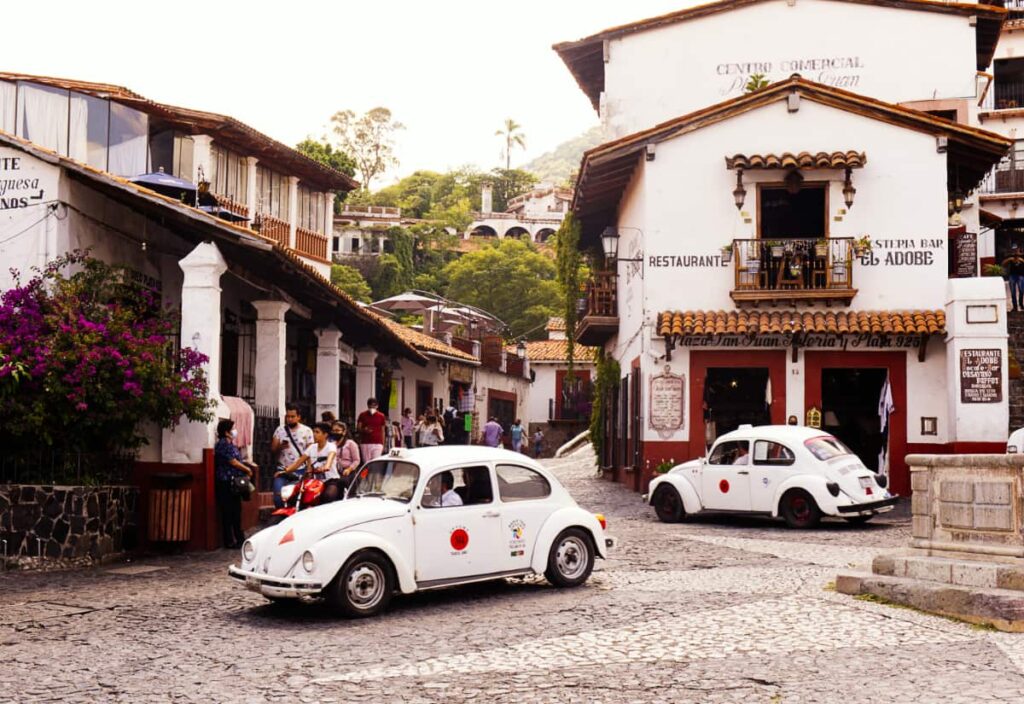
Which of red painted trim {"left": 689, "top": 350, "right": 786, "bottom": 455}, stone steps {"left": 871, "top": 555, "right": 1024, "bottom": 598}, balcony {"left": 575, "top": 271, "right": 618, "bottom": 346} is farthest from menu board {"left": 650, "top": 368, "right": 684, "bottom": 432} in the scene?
stone steps {"left": 871, "top": 555, "right": 1024, "bottom": 598}

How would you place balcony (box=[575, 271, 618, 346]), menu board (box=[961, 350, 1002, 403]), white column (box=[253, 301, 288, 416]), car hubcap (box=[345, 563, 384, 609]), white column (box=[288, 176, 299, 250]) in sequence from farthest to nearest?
white column (box=[288, 176, 299, 250])
balcony (box=[575, 271, 618, 346])
menu board (box=[961, 350, 1002, 403])
white column (box=[253, 301, 288, 416])
car hubcap (box=[345, 563, 384, 609])

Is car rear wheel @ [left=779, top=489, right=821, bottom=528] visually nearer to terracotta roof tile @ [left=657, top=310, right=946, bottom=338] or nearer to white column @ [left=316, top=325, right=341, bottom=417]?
terracotta roof tile @ [left=657, top=310, right=946, bottom=338]

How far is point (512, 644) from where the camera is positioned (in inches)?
339

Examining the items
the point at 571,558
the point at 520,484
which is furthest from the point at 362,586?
the point at 571,558

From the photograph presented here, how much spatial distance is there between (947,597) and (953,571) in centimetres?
37

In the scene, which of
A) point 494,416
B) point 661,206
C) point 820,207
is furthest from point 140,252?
point 494,416

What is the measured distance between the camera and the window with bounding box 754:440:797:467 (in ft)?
55.1

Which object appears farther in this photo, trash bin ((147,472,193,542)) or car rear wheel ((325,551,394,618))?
trash bin ((147,472,193,542))

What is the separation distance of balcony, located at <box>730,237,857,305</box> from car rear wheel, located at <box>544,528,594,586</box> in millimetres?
11325

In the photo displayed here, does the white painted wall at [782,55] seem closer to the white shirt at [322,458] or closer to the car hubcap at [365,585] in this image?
the white shirt at [322,458]

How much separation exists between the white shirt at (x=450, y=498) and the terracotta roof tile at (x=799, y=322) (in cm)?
1149

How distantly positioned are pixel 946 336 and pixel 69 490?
15.6 metres

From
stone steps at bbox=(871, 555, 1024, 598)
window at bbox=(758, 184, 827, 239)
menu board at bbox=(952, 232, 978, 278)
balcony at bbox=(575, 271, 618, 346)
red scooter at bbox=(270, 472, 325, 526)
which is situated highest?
window at bbox=(758, 184, 827, 239)

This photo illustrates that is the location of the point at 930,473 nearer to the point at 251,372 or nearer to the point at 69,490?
the point at 69,490
